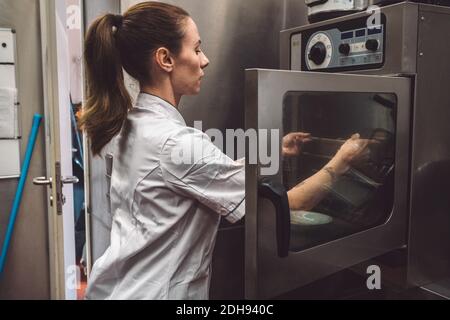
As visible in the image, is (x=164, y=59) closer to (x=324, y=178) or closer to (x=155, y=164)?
(x=155, y=164)

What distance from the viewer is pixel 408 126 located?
1200 millimetres

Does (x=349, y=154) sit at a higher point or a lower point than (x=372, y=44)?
lower

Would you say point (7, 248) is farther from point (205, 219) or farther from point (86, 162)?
point (205, 219)

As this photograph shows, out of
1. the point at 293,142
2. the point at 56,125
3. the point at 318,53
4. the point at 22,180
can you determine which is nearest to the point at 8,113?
the point at 22,180

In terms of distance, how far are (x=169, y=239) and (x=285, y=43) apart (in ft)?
2.73

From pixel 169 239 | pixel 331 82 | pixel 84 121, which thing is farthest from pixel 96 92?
pixel 331 82

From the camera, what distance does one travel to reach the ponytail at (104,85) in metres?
1.16

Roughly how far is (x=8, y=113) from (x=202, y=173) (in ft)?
5.72

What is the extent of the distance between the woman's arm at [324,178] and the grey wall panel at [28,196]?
1827mm

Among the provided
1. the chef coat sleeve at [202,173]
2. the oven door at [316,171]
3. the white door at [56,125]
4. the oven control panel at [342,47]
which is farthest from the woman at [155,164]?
the white door at [56,125]

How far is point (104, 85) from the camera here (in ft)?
3.89

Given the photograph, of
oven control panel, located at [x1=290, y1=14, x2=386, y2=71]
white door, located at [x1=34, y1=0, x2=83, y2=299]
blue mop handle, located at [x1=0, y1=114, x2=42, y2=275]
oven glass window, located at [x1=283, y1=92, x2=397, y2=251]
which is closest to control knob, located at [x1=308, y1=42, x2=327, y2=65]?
oven control panel, located at [x1=290, y1=14, x2=386, y2=71]

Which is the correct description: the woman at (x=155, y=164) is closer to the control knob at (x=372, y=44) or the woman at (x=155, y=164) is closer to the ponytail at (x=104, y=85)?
the ponytail at (x=104, y=85)

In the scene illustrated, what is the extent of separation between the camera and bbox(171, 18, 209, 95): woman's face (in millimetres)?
1169
